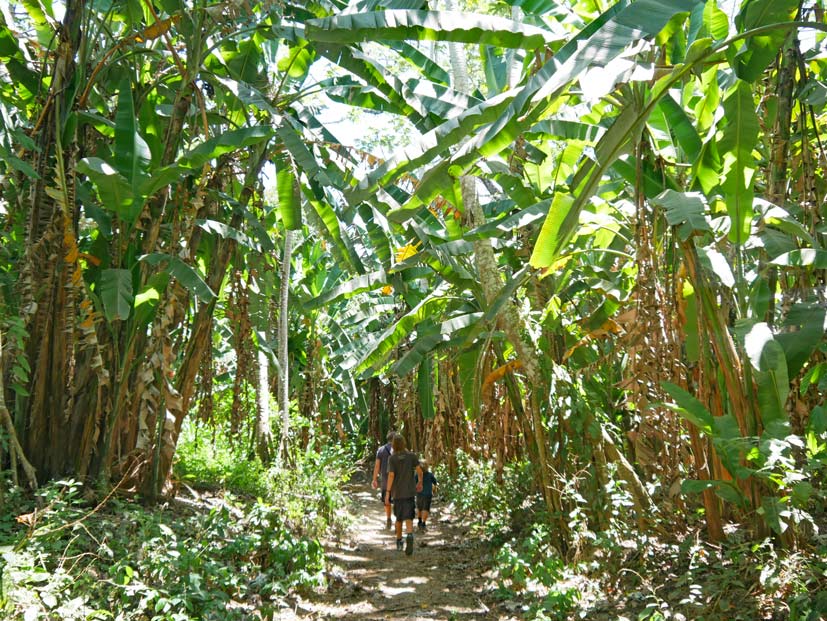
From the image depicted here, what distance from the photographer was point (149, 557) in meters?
4.70

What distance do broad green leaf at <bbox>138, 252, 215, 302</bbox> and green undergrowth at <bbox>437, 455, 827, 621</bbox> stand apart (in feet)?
11.2

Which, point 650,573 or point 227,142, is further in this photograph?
point 227,142

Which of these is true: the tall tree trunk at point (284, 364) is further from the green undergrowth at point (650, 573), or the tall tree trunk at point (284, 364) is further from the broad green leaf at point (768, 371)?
the broad green leaf at point (768, 371)

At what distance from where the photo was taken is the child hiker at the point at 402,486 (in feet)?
27.5

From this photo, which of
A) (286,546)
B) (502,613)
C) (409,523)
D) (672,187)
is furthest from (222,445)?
(672,187)

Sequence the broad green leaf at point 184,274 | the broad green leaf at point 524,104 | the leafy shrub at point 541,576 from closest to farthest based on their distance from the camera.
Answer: the broad green leaf at point 524,104
the leafy shrub at point 541,576
the broad green leaf at point 184,274

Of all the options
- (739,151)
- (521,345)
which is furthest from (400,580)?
(739,151)

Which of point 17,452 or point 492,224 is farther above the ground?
point 492,224

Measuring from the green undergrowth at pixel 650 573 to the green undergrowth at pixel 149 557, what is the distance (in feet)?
6.22

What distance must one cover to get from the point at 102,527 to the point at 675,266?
449 cm

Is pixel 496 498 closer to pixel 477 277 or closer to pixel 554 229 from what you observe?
pixel 477 277

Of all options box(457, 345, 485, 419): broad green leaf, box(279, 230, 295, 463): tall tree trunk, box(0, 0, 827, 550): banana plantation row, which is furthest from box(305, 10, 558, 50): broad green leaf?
box(279, 230, 295, 463): tall tree trunk

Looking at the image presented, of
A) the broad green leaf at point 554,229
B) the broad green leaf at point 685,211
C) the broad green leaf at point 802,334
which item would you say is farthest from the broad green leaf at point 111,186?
the broad green leaf at point 802,334

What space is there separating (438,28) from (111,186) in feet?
8.86
